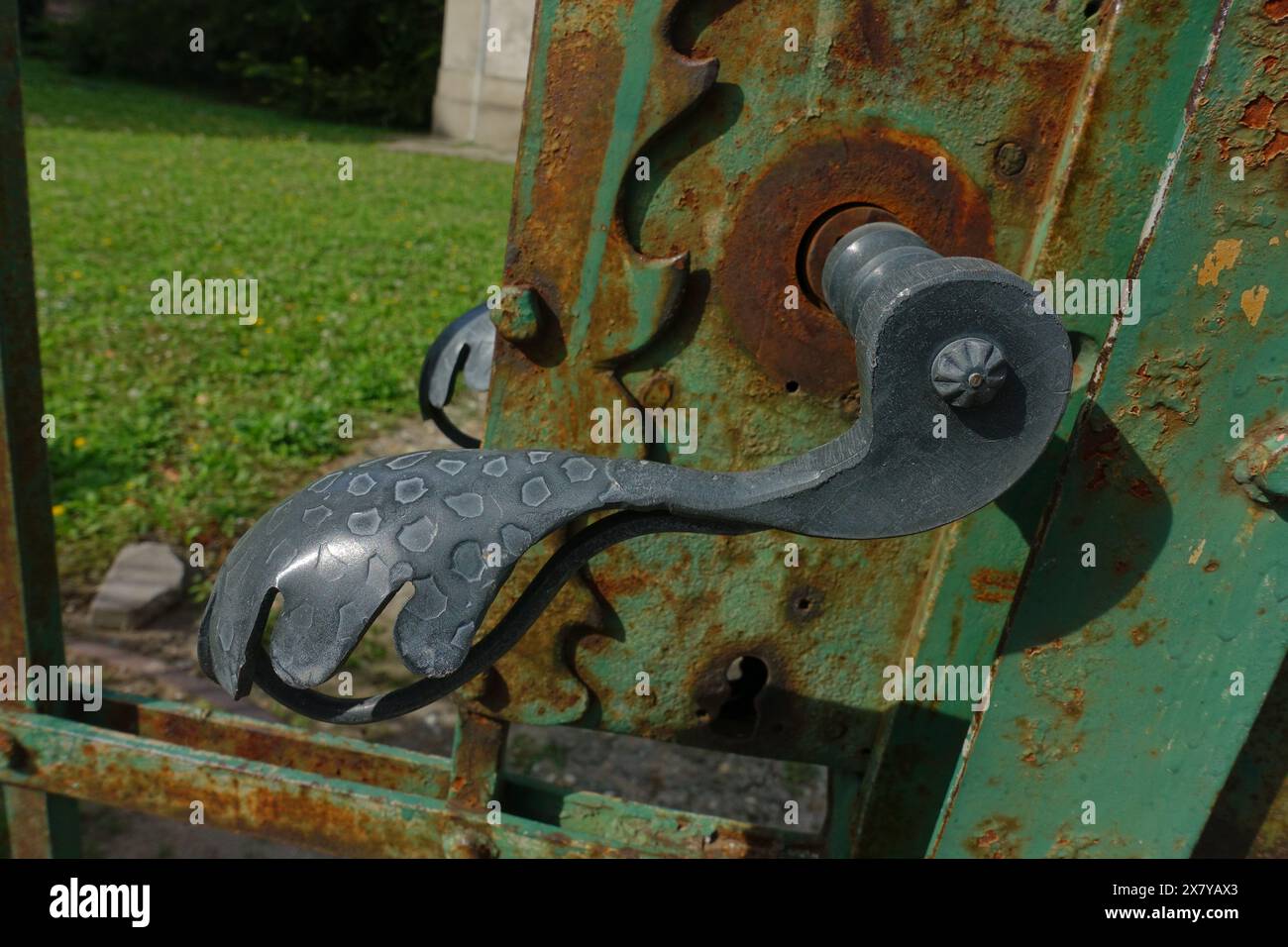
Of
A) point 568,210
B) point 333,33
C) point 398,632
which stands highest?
point 333,33

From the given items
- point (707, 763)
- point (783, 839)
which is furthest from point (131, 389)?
point (783, 839)

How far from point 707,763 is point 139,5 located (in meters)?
24.7

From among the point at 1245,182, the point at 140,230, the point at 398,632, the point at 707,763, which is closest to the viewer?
the point at 398,632

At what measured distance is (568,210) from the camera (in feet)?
3.64

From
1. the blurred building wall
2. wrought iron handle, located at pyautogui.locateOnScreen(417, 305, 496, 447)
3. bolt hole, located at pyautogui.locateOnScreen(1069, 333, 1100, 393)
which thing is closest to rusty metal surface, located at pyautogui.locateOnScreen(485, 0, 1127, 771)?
bolt hole, located at pyautogui.locateOnScreen(1069, 333, 1100, 393)

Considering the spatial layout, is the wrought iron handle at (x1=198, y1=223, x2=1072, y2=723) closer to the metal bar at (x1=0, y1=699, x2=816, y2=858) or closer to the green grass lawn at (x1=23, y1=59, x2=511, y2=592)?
the metal bar at (x1=0, y1=699, x2=816, y2=858)

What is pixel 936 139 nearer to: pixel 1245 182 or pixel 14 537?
pixel 1245 182

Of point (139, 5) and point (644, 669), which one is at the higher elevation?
point (139, 5)

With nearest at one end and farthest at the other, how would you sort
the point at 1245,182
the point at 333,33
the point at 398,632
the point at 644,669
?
the point at 398,632 → the point at 1245,182 → the point at 644,669 → the point at 333,33
